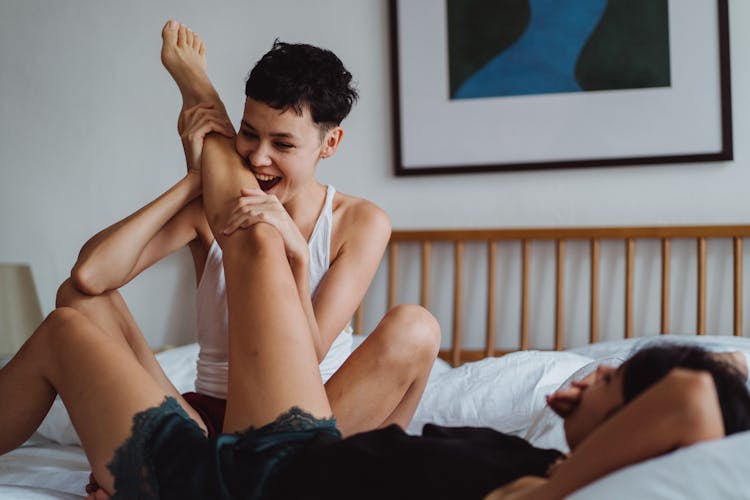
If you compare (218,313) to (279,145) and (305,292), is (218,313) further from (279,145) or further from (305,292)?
(279,145)

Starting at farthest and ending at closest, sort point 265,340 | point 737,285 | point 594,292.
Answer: point 594,292 < point 737,285 < point 265,340

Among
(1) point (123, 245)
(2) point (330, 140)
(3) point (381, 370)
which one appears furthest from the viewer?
(2) point (330, 140)

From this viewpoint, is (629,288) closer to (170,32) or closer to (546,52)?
(546,52)

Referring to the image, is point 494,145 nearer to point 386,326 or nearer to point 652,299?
point 652,299

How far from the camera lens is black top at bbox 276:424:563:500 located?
83cm

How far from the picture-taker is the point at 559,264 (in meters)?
2.28

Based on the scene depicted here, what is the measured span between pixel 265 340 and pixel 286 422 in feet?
0.39

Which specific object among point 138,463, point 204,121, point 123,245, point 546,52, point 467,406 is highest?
point 546,52

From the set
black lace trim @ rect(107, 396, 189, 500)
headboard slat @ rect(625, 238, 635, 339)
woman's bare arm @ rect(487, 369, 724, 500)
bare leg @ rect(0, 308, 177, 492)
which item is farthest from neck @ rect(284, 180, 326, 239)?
headboard slat @ rect(625, 238, 635, 339)

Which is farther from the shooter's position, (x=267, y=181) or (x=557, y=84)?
(x=557, y=84)

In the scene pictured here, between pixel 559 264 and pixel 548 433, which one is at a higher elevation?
pixel 559 264

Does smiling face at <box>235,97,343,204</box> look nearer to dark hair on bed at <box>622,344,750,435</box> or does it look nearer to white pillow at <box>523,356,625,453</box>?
white pillow at <box>523,356,625,453</box>

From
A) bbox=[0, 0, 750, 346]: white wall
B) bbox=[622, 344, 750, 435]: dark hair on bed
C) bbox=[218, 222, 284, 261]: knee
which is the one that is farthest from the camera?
bbox=[0, 0, 750, 346]: white wall

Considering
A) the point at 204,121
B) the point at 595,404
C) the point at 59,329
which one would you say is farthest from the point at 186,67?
the point at 595,404
